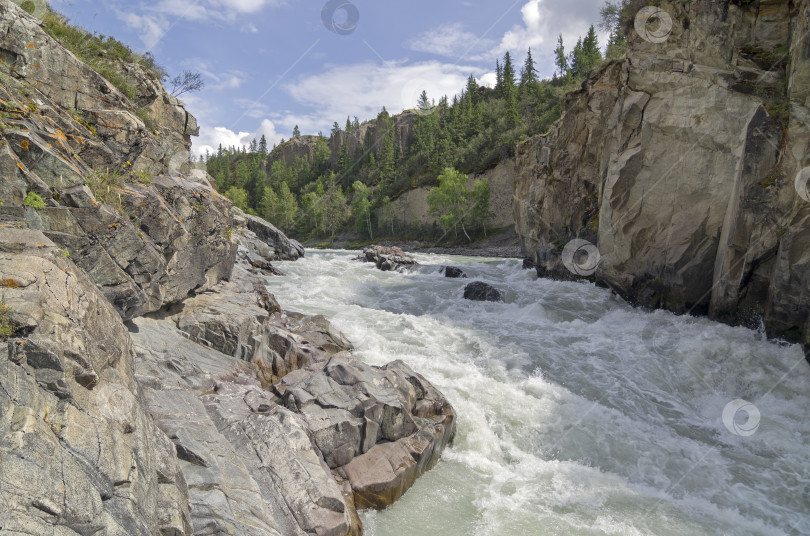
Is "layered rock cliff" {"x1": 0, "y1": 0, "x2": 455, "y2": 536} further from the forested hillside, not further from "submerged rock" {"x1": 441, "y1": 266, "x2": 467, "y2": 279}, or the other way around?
the forested hillside

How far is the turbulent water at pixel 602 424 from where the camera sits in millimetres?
6277

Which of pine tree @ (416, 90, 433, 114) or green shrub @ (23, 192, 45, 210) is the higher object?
pine tree @ (416, 90, 433, 114)

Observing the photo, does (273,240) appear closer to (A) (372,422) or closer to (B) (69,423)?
(A) (372,422)

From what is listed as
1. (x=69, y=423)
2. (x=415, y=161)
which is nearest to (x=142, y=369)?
(x=69, y=423)

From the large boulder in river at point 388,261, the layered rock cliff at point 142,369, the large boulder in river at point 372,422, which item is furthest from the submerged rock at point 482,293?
the large boulder in river at point 372,422

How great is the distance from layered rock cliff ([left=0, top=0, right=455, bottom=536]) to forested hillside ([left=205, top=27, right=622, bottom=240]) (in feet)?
132

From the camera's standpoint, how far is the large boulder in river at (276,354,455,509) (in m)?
6.43

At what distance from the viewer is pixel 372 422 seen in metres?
6.99

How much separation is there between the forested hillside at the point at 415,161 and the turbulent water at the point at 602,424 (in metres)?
34.7

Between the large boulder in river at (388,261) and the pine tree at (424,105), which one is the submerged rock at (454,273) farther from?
the pine tree at (424,105)

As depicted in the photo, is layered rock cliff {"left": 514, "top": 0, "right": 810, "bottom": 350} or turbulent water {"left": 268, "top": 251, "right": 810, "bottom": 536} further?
layered rock cliff {"left": 514, "top": 0, "right": 810, "bottom": 350}

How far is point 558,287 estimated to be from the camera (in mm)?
21391

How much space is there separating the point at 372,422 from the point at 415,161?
7405cm

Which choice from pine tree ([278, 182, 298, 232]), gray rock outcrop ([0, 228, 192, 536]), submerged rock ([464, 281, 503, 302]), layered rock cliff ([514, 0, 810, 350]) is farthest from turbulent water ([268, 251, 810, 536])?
pine tree ([278, 182, 298, 232])
